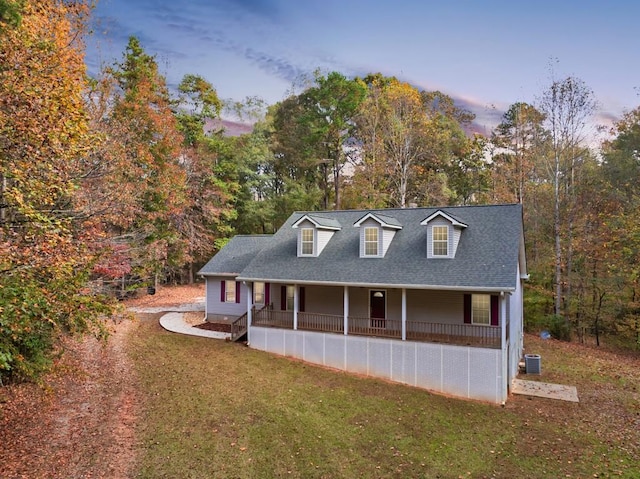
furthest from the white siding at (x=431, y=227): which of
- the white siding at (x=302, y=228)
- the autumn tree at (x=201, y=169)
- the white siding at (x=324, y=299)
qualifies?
the autumn tree at (x=201, y=169)

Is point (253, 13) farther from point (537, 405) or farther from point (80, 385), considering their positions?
point (537, 405)

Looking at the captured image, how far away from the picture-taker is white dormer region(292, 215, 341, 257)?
60.8 ft

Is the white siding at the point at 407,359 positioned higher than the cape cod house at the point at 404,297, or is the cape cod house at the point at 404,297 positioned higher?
the cape cod house at the point at 404,297

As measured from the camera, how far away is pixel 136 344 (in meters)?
17.3

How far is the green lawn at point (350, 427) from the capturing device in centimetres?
903

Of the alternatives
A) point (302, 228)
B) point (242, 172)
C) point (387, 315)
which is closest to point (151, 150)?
point (242, 172)

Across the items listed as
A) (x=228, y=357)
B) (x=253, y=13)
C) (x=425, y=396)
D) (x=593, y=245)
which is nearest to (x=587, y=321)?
(x=593, y=245)

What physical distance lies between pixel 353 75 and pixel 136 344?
32.4m

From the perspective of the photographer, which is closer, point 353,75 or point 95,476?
point 95,476

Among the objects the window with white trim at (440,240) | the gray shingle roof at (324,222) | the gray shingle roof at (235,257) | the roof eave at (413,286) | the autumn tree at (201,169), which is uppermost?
the autumn tree at (201,169)

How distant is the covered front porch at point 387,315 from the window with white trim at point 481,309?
18 centimetres

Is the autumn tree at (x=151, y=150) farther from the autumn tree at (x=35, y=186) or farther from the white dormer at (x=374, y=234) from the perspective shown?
the autumn tree at (x=35, y=186)

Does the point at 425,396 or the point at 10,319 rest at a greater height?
the point at 10,319

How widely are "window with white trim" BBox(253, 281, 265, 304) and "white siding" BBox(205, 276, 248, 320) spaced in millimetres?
939
